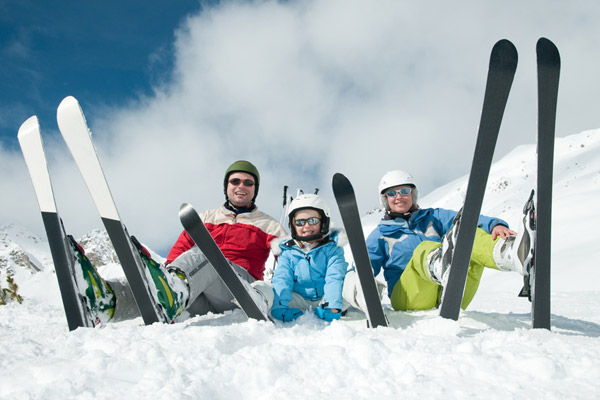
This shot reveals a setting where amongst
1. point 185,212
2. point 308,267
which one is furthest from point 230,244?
point 185,212

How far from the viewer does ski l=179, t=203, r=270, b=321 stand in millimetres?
2059

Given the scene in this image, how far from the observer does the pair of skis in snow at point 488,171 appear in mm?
1834

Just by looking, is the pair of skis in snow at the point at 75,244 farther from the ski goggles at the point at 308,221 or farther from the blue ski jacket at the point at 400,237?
the blue ski jacket at the point at 400,237

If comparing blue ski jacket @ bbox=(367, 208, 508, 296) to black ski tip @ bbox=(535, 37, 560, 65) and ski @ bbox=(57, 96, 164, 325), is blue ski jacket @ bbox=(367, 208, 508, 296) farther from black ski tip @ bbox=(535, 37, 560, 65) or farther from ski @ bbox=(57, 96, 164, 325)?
ski @ bbox=(57, 96, 164, 325)

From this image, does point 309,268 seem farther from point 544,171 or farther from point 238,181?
point 544,171

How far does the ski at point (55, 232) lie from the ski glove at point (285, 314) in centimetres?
113

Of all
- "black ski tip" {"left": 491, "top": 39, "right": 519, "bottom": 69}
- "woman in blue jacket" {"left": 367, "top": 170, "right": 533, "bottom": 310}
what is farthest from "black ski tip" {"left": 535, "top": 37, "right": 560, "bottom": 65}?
"woman in blue jacket" {"left": 367, "top": 170, "right": 533, "bottom": 310}

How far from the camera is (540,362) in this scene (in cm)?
112

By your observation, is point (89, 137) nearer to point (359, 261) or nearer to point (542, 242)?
point (359, 261)

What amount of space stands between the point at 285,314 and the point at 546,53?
2.20 metres

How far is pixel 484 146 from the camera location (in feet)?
6.31

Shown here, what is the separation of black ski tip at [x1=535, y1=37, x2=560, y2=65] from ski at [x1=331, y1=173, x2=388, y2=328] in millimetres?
1188

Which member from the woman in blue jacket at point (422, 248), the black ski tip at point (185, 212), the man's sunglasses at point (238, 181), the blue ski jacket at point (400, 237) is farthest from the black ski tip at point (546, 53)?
the man's sunglasses at point (238, 181)

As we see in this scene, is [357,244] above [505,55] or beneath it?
beneath
